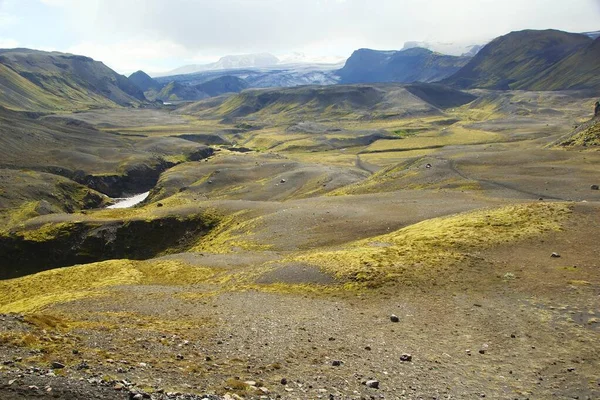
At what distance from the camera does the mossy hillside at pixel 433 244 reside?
36.5 meters

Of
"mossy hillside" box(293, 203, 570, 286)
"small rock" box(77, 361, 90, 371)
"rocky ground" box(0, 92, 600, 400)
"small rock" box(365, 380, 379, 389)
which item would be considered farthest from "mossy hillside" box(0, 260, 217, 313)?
"small rock" box(365, 380, 379, 389)

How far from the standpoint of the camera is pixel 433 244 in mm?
42844

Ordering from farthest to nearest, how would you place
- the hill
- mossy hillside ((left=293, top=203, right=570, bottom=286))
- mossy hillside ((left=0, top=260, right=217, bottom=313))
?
the hill → mossy hillside ((left=0, top=260, right=217, bottom=313)) → mossy hillside ((left=293, top=203, right=570, bottom=286))

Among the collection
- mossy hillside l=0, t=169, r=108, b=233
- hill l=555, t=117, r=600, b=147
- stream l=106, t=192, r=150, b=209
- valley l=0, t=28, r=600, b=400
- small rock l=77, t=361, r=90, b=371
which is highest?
hill l=555, t=117, r=600, b=147

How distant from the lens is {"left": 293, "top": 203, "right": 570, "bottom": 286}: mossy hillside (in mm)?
36469

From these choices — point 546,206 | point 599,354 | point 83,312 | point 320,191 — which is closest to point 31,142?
point 320,191

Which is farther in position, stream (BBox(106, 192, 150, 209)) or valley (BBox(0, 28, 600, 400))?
stream (BBox(106, 192, 150, 209))

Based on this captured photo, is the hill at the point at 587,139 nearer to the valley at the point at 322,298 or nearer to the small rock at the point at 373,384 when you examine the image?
the valley at the point at 322,298

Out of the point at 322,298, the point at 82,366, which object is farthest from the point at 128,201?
the point at 82,366

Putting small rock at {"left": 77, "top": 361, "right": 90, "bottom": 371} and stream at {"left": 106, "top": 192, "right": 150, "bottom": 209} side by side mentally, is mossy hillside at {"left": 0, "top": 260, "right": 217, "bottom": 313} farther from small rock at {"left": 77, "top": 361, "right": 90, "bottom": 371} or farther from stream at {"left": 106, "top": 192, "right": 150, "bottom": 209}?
stream at {"left": 106, "top": 192, "right": 150, "bottom": 209}

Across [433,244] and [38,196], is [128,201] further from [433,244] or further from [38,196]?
[433,244]

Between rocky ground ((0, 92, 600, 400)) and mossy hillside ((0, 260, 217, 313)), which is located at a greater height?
rocky ground ((0, 92, 600, 400))

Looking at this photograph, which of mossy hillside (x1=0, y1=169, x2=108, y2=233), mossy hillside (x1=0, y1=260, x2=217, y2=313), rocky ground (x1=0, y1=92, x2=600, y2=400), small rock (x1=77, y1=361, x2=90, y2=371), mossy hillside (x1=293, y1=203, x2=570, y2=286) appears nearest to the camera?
small rock (x1=77, y1=361, x2=90, y2=371)

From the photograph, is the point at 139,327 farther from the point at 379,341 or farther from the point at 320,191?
the point at 320,191
